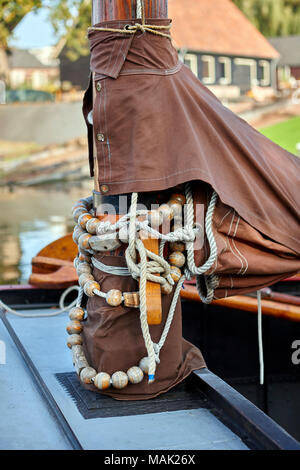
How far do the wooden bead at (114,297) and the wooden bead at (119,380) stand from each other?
226mm

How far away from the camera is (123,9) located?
2.07 meters

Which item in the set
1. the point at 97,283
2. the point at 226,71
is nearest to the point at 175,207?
the point at 97,283

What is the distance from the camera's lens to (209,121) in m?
2.16

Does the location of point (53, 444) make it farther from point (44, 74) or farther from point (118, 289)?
point (44, 74)

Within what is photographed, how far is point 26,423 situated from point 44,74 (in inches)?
2066

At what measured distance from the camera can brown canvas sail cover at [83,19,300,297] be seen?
203cm

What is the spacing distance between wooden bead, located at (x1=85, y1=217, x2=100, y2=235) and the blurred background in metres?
3.84

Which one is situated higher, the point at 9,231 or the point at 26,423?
the point at 26,423

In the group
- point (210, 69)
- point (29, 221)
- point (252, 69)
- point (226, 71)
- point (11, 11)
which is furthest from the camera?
point (252, 69)

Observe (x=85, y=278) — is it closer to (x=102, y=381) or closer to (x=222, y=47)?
(x=102, y=381)

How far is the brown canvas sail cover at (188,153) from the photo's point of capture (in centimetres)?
203

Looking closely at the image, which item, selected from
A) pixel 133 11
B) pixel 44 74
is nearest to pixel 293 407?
pixel 133 11

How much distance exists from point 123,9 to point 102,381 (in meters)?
1.17

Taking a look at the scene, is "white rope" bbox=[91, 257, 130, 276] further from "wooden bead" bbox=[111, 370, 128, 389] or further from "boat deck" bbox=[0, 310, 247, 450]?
"boat deck" bbox=[0, 310, 247, 450]
